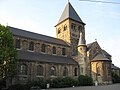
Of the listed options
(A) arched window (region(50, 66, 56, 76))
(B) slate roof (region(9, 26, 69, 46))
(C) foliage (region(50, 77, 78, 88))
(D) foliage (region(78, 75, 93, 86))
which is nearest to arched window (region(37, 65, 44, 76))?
(A) arched window (region(50, 66, 56, 76))

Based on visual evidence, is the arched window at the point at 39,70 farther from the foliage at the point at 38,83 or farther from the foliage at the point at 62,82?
the foliage at the point at 62,82

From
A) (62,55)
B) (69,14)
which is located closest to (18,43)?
(62,55)

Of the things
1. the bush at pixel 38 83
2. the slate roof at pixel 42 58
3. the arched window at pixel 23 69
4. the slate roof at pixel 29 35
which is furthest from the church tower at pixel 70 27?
the arched window at pixel 23 69

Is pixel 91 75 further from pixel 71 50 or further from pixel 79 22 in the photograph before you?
pixel 79 22

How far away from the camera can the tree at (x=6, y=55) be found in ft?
108

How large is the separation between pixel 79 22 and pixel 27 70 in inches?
1103

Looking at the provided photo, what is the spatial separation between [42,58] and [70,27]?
17413mm

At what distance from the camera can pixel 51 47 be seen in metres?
52.3

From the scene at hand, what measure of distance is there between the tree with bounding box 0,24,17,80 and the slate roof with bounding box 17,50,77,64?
21.4 feet

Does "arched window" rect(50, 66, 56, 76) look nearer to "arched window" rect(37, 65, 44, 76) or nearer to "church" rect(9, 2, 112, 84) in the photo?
"church" rect(9, 2, 112, 84)

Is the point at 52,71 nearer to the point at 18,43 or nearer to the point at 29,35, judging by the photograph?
the point at 18,43

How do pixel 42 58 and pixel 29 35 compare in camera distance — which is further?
pixel 29 35

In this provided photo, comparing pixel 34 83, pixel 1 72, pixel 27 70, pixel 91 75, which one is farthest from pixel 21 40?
pixel 91 75

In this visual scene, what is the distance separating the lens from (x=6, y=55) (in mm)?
33062
